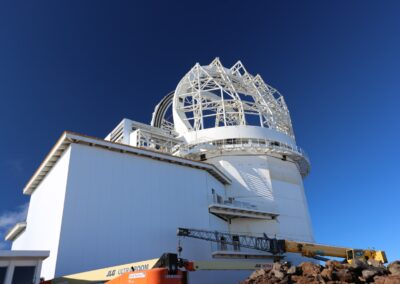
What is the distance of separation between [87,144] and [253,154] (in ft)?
68.4

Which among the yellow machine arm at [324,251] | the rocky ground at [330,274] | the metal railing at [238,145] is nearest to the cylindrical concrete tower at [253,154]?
the metal railing at [238,145]

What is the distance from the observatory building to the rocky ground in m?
6.28

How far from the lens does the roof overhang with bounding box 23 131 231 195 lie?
25.6 meters

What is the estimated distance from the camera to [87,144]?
85.9ft

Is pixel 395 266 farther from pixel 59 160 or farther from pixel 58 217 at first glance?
pixel 59 160

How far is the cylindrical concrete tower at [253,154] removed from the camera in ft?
124

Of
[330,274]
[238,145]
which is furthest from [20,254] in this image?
[238,145]

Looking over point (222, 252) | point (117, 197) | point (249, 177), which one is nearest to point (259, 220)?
point (249, 177)

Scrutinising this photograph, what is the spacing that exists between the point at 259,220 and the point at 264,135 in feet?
34.5

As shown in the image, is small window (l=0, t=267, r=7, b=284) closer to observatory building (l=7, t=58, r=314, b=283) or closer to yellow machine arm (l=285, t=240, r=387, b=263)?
observatory building (l=7, t=58, r=314, b=283)

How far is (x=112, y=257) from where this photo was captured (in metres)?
23.6

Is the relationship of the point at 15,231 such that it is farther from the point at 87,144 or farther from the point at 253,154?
the point at 253,154

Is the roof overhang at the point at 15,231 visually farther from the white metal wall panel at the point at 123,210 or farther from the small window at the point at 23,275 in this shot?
the small window at the point at 23,275

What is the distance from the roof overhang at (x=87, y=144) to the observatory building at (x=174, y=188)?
8cm
